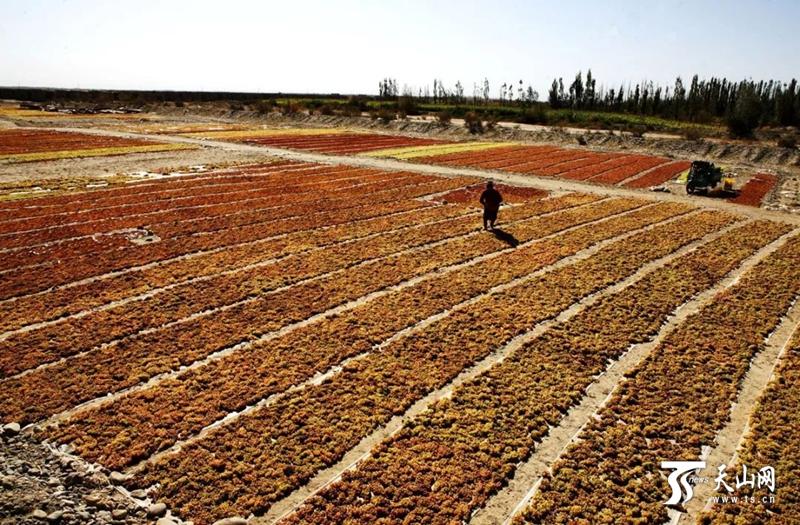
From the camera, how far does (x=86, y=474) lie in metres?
6.93

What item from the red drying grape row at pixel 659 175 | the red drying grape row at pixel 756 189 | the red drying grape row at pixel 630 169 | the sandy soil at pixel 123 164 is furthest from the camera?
the red drying grape row at pixel 630 169

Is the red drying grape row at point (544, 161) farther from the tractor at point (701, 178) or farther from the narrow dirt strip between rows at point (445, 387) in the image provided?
the narrow dirt strip between rows at point (445, 387)

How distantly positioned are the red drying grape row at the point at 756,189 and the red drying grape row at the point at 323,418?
22.1 m

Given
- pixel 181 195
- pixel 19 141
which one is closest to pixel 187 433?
pixel 181 195

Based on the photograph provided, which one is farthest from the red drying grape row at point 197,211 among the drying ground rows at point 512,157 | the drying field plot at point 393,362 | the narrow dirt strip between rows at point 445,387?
the narrow dirt strip between rows at point 445,387

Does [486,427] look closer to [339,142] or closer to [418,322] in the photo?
[418,322]

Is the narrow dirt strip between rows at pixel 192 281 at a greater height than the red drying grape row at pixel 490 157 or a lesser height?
lesser

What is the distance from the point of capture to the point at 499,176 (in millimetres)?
35125

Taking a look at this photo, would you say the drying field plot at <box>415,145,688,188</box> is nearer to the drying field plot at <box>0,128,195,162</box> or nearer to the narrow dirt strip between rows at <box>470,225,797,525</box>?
the narrow dirt strip between rows at <box>470,225,797,525</box>

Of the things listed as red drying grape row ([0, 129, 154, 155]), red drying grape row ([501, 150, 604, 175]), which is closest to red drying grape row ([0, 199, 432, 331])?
red drying grape row ([501, 150, 604, 175])

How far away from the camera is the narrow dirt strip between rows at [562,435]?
263 inches

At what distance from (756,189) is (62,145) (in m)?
52.0

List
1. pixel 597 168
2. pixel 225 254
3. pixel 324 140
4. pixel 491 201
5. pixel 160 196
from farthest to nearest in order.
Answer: pixel 324 140
pixel 597 168
pixel 160 196
pixel 491 201
pixel 225 254

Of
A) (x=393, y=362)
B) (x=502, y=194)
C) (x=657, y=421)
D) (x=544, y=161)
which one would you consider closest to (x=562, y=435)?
(x=657, y=421)
